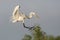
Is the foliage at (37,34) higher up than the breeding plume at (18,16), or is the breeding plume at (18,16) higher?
the breeding plume at (18,16)

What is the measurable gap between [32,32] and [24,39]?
0.21 m

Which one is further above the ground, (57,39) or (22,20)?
(22,20)

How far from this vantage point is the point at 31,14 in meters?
3.83

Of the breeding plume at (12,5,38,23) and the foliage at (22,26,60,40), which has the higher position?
the breeding plume at (12,5,38,23)

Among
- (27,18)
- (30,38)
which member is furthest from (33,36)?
A: (27,18)

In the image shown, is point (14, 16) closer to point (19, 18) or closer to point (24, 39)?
point (19, 18)

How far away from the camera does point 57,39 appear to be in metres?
3.93

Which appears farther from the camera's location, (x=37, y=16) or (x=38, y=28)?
(x=37, y=16)

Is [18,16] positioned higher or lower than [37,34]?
higher

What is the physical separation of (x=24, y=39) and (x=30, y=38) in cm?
10

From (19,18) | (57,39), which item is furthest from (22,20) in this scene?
Result: (57,39)

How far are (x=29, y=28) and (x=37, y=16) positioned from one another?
0.37m

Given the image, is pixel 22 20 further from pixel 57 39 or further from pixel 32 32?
pixel 57 39

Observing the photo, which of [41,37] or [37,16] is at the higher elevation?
[37,16]
